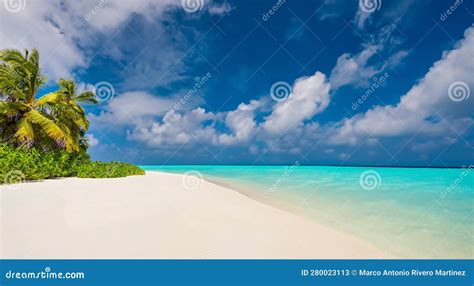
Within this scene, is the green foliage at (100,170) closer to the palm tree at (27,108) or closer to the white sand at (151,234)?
the palm tree at (27,108)

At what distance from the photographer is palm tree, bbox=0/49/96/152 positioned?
12095mm

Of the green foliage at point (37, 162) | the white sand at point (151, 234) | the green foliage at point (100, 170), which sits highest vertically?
the green foliage at point (100, 170)

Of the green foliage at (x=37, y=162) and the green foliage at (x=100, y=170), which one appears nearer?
the green foliage at (x=37, y=162)

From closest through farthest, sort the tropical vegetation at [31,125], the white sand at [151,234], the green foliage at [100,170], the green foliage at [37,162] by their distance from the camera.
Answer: the white sand at [151,234]
the green foliage at [37,162]
the tropical vegetation at [31,125]
the green foliage at [100,170]

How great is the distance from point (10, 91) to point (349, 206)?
16.1 metres

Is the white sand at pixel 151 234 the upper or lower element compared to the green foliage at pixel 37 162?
lower

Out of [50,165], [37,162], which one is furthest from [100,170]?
[37,162]

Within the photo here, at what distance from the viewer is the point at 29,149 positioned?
11719 millimetres

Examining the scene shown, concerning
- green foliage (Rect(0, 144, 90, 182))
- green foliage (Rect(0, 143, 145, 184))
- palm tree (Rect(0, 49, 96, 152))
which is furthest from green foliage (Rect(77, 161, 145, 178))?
palm tree (Rect(0, 49, 96, 152))

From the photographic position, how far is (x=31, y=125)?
12.5m

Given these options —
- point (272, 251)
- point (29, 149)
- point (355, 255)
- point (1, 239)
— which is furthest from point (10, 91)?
point (355, 255)

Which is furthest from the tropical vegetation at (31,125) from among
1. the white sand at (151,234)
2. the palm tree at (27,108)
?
the white sand at (151,234)

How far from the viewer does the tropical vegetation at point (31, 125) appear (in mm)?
11391

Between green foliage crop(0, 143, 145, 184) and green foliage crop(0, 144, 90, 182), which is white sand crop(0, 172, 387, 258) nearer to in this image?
green foliage crop(0, 144, 90, 182)
